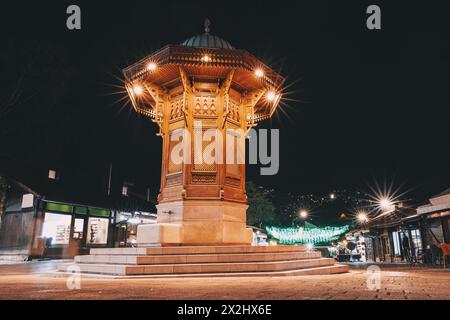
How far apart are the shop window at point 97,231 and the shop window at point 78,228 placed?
2.23ft

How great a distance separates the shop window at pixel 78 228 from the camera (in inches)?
1002

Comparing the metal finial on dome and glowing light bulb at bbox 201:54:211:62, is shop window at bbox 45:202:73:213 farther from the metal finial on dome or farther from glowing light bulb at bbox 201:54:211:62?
glowing light bulb at bbox 201:54:211:62

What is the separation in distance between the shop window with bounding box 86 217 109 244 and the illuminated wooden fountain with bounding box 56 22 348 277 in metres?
18.4

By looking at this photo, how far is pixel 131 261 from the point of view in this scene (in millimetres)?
7500

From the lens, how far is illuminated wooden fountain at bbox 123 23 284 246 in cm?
979

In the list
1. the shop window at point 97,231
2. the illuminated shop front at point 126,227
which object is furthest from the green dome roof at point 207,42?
the illuminated shop front at point 126,227

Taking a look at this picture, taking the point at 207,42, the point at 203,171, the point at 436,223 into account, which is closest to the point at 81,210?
the point at 203,171

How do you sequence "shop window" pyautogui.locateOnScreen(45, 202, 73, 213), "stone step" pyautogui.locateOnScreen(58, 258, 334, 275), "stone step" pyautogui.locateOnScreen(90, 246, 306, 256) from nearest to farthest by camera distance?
"stone step" pyautogui.locateOnScreen(58, 258, 334, 275), "stone step" pyautogui.locateOnScreen(90, 246, 306, 256), "shop window" pyautogui.locateOnScreen(45, 202, 73, 213)

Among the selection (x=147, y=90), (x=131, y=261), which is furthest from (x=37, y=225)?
(x=131, y=261)

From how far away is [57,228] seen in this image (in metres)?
24.2

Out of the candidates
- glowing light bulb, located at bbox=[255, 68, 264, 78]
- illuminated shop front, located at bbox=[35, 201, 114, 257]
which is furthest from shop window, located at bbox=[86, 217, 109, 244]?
glowing light bulb, located at bbox=[255, 68, 264, 78]

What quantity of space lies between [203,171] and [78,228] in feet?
65.2

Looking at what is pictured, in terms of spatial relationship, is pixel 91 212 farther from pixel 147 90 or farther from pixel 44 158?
pixel 147 90
